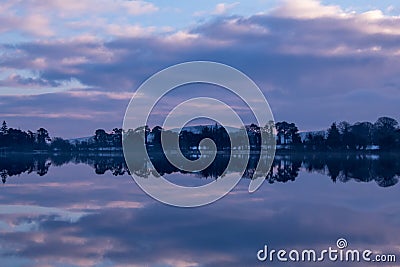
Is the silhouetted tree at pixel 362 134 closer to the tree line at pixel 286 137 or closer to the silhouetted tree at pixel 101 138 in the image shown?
the tree line at pixel 286 137

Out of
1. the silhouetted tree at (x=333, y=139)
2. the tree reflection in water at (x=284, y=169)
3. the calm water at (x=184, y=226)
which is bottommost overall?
the calm water at (x=184, y=226)

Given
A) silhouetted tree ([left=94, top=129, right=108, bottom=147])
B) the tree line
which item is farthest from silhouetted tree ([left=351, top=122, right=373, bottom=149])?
silhouetted tree ([left=94, top=129, right=108, bottom=147])

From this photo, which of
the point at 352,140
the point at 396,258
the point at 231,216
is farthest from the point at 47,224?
the point at 352,140

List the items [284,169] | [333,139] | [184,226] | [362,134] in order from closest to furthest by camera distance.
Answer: [184,226]
[284,169]
[333,139]
[362,134]

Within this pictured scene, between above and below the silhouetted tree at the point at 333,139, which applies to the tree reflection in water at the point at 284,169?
below

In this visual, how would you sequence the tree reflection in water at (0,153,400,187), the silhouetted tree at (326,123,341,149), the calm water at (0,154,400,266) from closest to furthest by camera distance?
the calm water at (0,154,400,266) → the tree reflection in water at (0,153,400,187) → the silhouetted tree at (326,123,341,149)

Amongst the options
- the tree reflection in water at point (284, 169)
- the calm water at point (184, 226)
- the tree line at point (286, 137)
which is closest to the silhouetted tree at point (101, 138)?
the tree line at point (286, 137)

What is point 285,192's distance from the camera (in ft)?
53.7

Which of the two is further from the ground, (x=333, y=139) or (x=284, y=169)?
(x=333, y=139)

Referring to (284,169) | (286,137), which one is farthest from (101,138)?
(284,169)

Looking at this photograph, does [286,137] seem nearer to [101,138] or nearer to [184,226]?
[101,138]

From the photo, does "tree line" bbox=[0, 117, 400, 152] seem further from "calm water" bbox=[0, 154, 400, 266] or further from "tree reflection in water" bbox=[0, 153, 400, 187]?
"calm water" bbox=[0, 154, 400, 266]

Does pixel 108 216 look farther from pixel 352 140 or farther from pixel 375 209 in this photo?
pixel 352 140

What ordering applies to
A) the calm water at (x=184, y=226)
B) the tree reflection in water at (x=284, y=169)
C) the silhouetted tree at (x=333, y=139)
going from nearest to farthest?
the calm water at (x=184, y=226) → the tree reflection in water at (x=284, y=169) → the silhouetted tree at (x=333, y=139)
